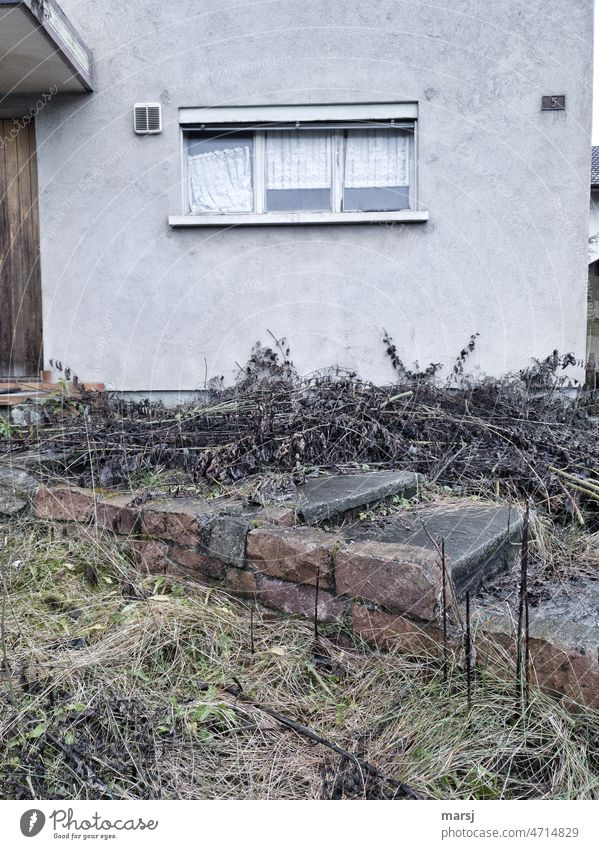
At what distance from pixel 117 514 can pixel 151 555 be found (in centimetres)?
25

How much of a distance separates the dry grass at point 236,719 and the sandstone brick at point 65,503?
63cm

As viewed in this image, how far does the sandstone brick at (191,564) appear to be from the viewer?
2.33 m

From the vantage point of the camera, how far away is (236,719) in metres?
1.68

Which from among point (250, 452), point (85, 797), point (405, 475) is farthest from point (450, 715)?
point (250, 452)

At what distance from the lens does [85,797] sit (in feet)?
4.62

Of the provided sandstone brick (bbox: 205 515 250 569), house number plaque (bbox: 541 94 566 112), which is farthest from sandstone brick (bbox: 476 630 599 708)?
house number plaque (bbox: 541 94 566 112)

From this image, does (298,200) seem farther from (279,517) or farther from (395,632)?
(395,632)

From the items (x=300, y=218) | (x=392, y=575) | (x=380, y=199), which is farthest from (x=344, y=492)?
(x=380, y=199)

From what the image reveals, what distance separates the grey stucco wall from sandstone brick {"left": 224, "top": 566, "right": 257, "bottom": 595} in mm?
2956

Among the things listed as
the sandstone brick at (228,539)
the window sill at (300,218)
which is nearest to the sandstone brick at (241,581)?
the sandstone brick at (228,539)

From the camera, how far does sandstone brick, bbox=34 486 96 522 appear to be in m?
2.77

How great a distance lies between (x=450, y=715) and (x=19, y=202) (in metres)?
5.23

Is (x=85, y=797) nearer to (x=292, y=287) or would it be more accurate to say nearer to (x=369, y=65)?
(x=292, y=287)

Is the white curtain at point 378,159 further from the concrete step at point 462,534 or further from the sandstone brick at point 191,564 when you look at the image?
the sandstone brick at point 191,564
